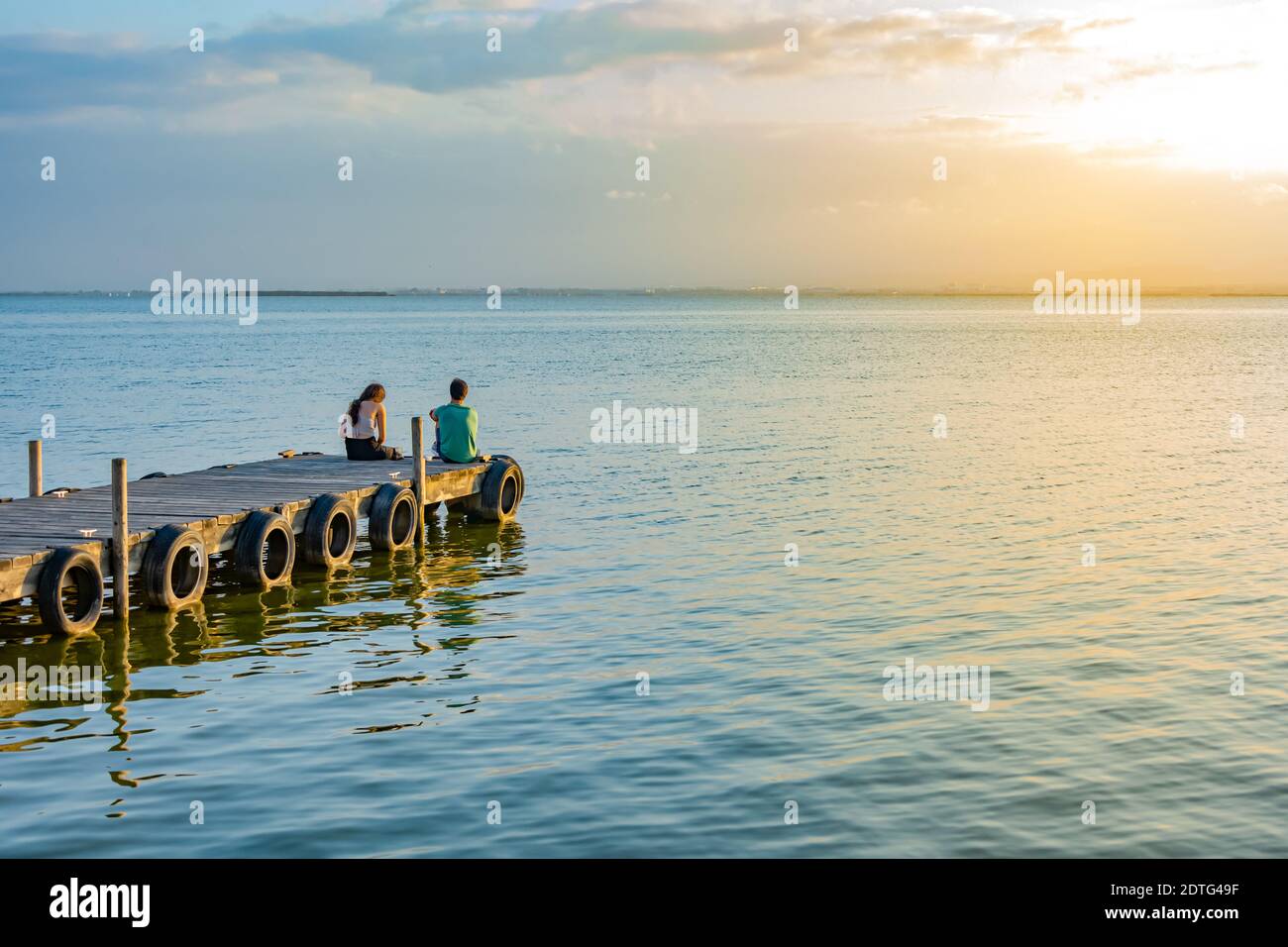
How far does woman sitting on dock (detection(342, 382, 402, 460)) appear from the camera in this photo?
1029 inches

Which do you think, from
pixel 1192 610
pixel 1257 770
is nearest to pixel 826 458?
pixel 1192 610

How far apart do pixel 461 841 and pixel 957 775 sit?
4.43m

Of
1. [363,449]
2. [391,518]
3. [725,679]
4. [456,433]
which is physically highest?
[456,433]

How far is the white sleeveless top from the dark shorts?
0.27 feet

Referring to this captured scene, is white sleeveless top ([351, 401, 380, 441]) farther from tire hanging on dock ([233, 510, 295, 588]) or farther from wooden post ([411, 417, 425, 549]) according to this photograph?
tire hanging on dock ([233, 510, 295, 588])

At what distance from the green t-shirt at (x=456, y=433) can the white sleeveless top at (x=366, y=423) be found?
1.25 metres

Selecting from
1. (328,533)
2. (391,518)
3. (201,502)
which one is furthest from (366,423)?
(201,502)

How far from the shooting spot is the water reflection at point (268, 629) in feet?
46.1

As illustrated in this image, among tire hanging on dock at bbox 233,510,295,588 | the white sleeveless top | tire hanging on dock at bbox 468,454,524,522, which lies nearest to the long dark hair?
the white sleeveless top

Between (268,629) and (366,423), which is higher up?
(366,423)

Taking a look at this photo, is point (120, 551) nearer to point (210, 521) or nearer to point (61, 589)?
point (61, 589)

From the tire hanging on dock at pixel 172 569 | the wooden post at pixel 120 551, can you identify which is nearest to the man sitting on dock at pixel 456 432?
the tire hanging on dock at pixel 172 569

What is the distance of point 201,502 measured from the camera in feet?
67.0

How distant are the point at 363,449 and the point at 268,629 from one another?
907cm
